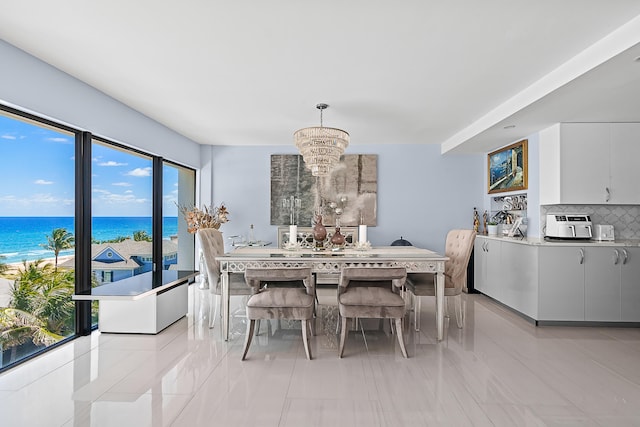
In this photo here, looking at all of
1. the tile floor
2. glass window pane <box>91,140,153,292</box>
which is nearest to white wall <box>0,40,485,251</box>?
glass window pane <box>91,140,153,292</box>

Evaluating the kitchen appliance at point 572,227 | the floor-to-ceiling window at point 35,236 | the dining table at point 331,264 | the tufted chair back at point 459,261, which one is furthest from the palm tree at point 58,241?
the kitchen appliance at point 572,227

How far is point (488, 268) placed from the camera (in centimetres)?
502

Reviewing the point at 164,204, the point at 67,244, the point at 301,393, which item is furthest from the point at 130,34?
the point at 164,204

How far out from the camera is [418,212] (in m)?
6.21

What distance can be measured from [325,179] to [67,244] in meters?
3.91

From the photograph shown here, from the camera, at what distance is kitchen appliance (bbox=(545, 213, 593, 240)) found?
4.14 m

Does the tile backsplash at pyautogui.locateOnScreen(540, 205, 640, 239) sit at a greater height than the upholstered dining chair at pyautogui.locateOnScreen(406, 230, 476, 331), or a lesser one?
greater

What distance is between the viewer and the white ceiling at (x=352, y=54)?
7.20ft

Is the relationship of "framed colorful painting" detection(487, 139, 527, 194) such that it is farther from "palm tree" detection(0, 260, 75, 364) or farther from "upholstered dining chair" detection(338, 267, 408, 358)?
"palm tree" detection(0, 260, 75, 364)

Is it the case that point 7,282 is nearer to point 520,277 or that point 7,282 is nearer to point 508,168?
point 520,277

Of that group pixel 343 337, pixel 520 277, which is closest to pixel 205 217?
pixel 343 337

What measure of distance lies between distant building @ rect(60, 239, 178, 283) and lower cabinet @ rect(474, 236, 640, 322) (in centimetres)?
480

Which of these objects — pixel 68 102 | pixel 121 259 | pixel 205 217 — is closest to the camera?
pixel 68 102

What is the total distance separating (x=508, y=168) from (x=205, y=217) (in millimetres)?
4823
